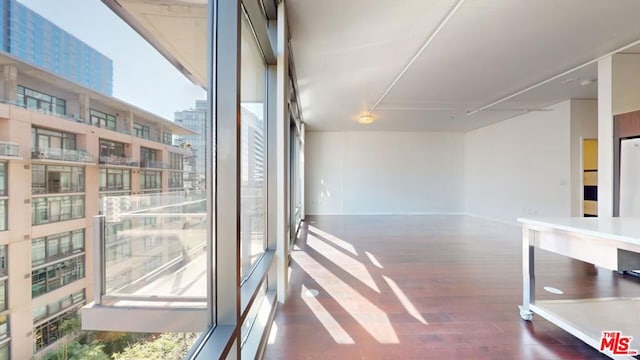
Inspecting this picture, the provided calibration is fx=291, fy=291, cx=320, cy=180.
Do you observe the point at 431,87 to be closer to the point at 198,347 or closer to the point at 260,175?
the point at 260,175

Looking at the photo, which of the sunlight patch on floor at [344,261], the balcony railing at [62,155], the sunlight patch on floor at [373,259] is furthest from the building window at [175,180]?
the sunlight patch on floor at [373,259]

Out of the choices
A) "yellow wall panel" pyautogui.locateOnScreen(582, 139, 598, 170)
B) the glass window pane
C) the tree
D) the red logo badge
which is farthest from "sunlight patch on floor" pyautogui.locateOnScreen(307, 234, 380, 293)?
"yellow wall panel" pyautogui.locateOnScreen(582, 139, 598, 170)

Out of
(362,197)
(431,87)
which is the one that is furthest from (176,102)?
(362,197)

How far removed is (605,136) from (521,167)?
11.9ft

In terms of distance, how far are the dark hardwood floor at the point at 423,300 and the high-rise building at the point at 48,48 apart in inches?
80.0

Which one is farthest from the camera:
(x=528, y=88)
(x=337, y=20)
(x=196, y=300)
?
(x=528, y=88)

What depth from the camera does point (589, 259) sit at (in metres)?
2.07

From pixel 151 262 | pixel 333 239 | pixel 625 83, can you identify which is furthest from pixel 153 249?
pixel 625 83

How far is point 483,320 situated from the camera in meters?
2.53

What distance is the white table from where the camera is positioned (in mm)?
1902

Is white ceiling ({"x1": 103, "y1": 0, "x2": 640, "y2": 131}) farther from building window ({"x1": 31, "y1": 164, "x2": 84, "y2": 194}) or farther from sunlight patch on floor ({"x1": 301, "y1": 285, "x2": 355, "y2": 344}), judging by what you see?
sunlight patch on floor ({"x1": 301, "y1": 285, "x2": 355, "y2": 344})

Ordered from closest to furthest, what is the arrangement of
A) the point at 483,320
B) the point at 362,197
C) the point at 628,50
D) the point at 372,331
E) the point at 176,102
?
the point at 176,102 < the point at 372,331 < the point at 483,320 < the point at 628,50 < the point at 362,197

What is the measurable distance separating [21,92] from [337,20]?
3.13 m

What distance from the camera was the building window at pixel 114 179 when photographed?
0.73 metres
